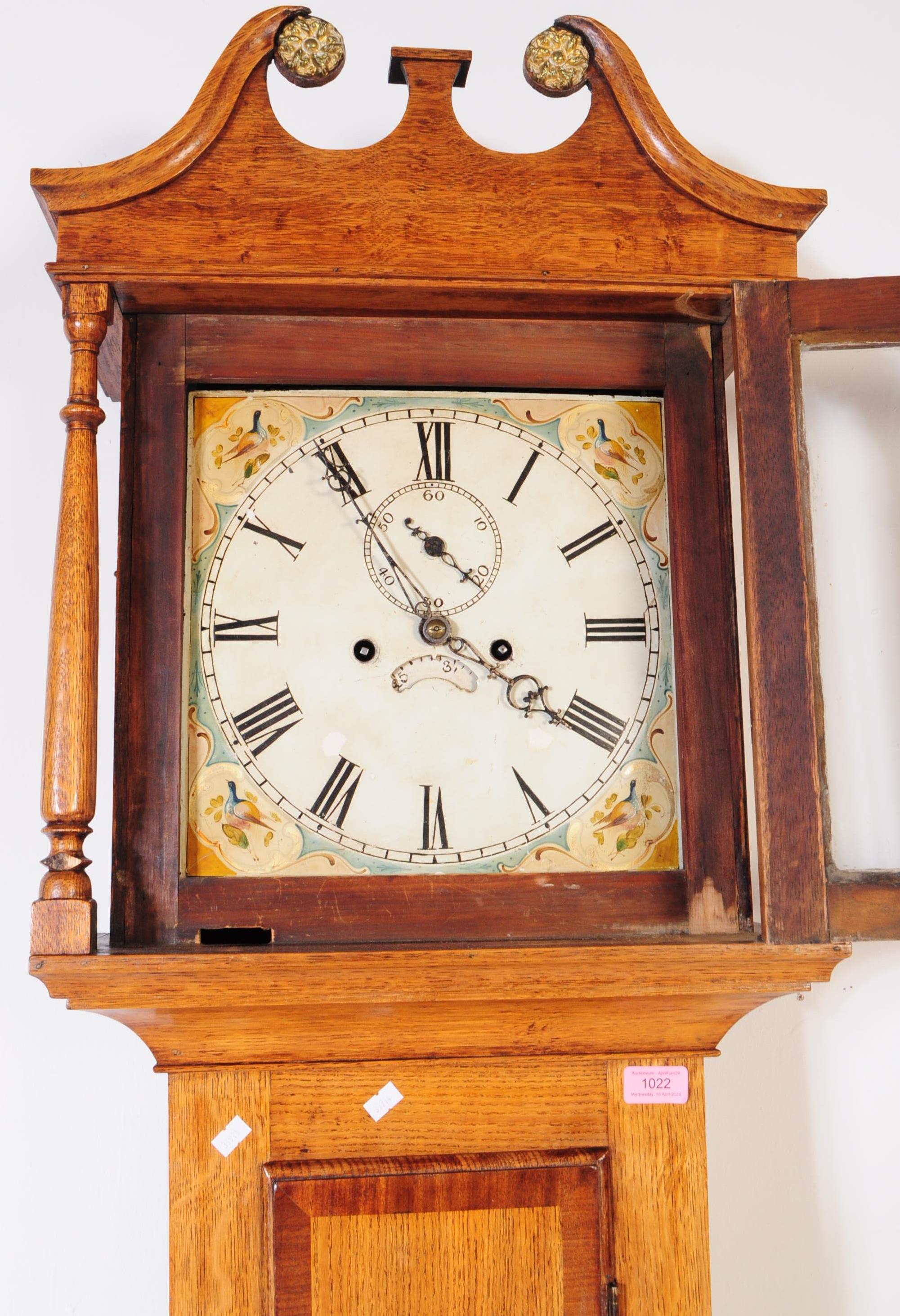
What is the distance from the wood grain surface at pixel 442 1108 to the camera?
1.17 meters

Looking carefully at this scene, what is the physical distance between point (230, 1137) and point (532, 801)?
16.2 inches

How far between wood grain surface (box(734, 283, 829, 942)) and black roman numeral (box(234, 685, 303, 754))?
430 millimetres

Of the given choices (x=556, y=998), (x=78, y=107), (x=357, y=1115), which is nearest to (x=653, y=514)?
(x=556, y=998)

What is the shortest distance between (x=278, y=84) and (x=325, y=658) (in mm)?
773

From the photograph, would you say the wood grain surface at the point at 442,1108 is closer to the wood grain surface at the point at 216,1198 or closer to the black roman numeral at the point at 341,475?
the wood grain surface at the point at 216,1198

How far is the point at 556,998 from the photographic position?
3.73 feet

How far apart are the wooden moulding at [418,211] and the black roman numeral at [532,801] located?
46 centimetres

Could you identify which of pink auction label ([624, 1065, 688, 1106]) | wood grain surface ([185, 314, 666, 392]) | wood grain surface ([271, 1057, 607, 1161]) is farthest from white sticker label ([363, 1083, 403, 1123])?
wood grain surface ([185, 314, 666, 392])

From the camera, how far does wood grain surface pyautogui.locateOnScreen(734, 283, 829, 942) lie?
1.15 meters

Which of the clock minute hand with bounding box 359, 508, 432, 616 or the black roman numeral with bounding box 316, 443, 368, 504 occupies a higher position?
the black roman numeral with bounding box 316, 443, 368, 504

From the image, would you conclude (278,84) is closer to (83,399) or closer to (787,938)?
(83,399)

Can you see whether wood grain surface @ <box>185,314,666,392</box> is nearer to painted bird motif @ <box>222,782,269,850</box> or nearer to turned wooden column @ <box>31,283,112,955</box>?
turned wooden column @ <box>31,283,112,955</box>

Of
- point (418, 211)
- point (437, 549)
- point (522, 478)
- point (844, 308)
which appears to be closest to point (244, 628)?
point (437, 549)

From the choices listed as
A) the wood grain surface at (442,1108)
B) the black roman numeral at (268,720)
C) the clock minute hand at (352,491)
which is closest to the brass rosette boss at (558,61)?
the clock minute hand at (352,491)
